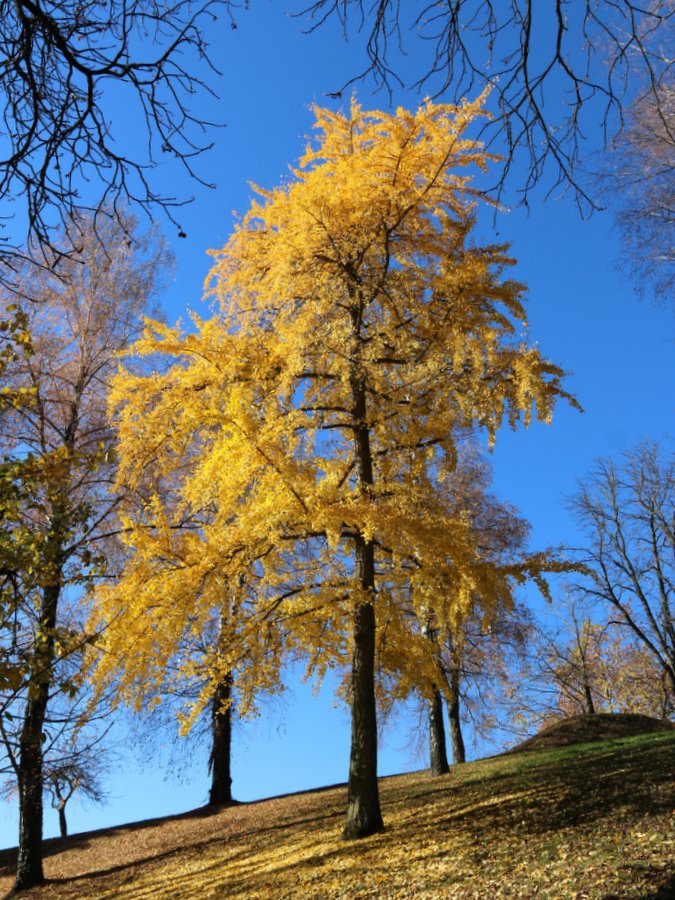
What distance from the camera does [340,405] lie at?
934cm

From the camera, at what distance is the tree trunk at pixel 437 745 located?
1376cm

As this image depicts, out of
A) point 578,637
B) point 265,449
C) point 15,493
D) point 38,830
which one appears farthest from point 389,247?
point 578,637

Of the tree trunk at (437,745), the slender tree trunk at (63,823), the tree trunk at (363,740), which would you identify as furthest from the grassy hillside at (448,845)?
the slender tree trunk at (63,823)

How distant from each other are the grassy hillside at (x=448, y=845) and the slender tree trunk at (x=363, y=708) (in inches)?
12.9

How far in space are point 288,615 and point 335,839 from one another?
249 centimetres

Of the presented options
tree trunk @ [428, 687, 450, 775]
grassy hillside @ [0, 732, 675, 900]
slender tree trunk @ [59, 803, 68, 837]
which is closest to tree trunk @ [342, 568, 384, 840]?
grassy hillside @ [0, 732, 675, 900]

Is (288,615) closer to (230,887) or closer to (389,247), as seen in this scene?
(230,887)

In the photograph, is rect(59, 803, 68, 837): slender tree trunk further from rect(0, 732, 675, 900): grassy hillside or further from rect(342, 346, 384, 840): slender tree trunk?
rect(342, 346, 384, 840): slender tree trunk

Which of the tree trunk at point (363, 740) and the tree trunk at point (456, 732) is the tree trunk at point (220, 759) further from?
the tree trunk at point (363, 740)

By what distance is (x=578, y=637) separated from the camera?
20875mm

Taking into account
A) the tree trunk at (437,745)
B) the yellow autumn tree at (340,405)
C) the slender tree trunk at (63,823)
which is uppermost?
the yellow autumn tree at (340,405)

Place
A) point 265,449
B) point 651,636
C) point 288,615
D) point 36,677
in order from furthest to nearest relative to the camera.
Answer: point 651,636, point 288,615, point 265,449, point 36,677

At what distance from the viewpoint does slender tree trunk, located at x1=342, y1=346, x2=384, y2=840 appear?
7.71 m

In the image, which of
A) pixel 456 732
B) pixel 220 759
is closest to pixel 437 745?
pixel 456 732
